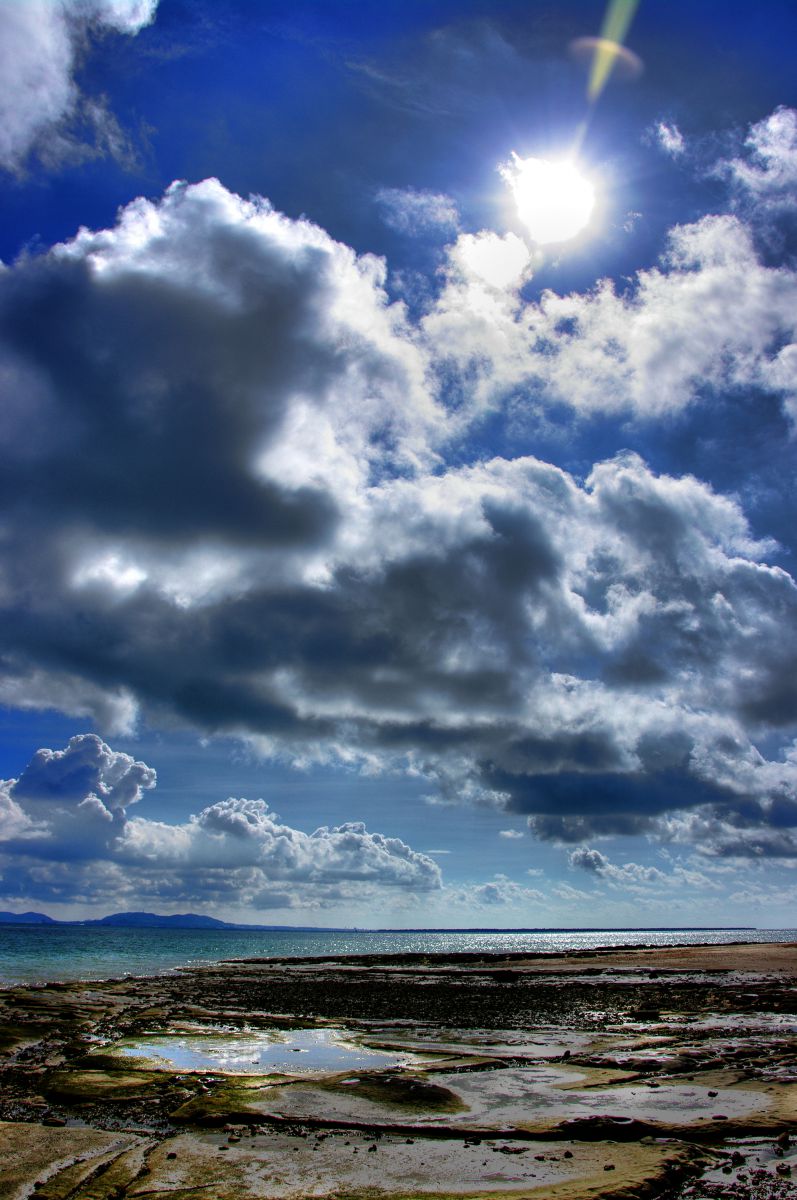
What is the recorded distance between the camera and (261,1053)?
27125 millimetres

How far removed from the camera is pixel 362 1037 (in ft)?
102

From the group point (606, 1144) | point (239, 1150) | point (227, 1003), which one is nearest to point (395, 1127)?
point (239, 1150)

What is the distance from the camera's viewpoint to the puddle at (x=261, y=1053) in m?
23.9

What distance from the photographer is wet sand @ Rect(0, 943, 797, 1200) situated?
500 inches

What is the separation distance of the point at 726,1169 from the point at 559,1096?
266 inches

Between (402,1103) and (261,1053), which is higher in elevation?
(402,1103)

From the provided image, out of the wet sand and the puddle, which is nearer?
the wet sand

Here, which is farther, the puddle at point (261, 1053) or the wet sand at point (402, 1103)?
the puddle at point (261, 1053)

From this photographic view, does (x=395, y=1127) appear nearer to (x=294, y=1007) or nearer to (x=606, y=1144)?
(x=606, y=1144)

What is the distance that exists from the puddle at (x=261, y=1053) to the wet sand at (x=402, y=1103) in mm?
155

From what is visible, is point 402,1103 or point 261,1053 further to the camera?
point 261,1053

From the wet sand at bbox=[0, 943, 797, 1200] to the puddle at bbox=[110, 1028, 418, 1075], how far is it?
155 mm

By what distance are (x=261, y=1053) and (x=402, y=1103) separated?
37.2 ft

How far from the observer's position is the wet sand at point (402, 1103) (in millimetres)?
12711
